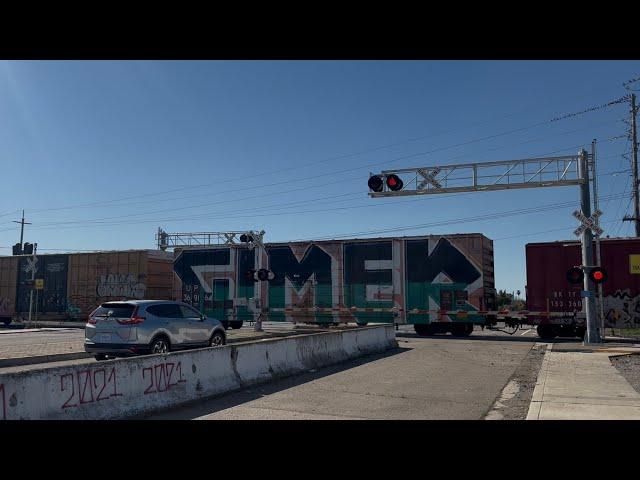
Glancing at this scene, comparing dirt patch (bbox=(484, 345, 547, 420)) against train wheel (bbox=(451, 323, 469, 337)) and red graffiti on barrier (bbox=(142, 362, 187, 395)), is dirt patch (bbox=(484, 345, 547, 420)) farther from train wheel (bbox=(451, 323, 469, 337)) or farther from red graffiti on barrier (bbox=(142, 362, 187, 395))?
train wheel (bbox=(451, 323, 469, 337))

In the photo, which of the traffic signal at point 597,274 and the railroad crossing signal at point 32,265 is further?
the railroad crossing signal at point 32,265

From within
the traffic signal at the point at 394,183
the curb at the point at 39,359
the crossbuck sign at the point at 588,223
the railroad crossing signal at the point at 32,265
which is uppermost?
the traffic signal at the point at 394,183

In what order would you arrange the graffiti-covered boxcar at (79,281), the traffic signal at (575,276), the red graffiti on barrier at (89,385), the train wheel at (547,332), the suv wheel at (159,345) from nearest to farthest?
the red graffiti on barrier at (89,385), the suv wheel at (159,345), the traffic signal at (575,276), the train wheel at (547,332), the graffiti-covered boxcar at (79,281)

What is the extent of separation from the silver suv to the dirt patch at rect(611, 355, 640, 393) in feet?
32.1

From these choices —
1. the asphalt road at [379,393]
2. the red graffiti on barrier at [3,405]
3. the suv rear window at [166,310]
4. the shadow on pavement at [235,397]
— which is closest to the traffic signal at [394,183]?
the asphalt road at [379,393]

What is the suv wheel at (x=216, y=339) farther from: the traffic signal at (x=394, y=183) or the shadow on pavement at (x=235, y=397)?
the traffic signal at (x=394, y=183)

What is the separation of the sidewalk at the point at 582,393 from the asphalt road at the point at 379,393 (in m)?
0.78

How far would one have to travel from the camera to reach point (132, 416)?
25.7ft

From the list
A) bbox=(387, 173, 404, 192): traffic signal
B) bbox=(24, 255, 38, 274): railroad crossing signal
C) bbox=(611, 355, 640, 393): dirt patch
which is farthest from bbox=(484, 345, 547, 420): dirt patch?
bbox=(24, 255, 38, 274): railroad crossing signal

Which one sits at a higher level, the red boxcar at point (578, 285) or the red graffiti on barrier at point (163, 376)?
the red boxcar at point (578, 285)

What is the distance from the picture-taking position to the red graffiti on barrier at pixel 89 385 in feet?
23.3
